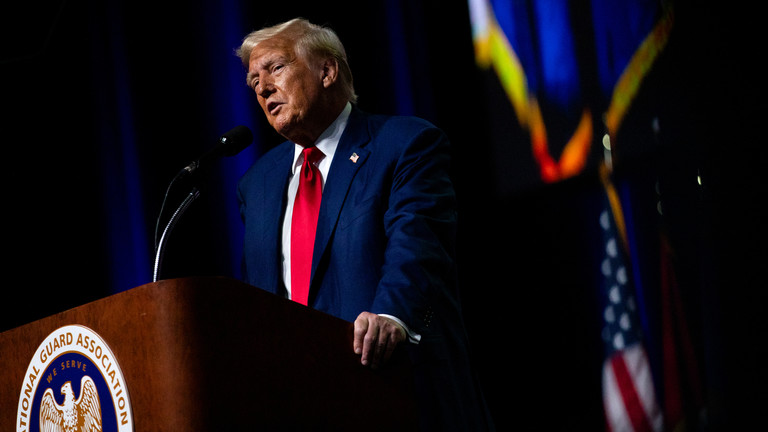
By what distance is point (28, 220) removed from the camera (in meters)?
3.37

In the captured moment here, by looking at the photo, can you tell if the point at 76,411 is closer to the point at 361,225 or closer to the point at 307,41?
the point at 361,225

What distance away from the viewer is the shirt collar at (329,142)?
2082 millimetres

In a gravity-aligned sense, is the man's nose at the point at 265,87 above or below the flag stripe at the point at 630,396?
above

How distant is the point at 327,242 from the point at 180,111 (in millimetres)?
1815

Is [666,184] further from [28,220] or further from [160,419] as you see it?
[28,220]

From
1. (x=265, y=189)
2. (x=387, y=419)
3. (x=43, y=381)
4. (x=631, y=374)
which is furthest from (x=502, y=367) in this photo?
(x=43, y=381)

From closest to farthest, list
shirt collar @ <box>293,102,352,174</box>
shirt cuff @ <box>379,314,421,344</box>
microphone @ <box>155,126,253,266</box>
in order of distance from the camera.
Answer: shirt cuff @ <box>379,314,421,344</box>, microphone @ <box>155,126,253,266</box>, shirt collar @ <box>293,102,352,174</box>

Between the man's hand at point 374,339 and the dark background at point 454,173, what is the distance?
3.60 ft

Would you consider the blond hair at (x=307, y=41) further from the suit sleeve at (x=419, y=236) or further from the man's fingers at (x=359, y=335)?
the man's fingers at (x=359, y=335)

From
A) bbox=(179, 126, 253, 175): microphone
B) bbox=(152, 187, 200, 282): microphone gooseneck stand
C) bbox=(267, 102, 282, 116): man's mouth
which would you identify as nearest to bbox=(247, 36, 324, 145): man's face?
bbox=(267, 102, 282, 116): man's mouth

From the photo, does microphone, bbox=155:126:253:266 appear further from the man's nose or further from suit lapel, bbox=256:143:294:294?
the man's nose

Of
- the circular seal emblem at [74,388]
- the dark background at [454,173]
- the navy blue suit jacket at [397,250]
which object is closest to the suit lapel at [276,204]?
the navy blue suit jacket at [397,250]

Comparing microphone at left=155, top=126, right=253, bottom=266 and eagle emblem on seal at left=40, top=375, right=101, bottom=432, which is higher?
microphone at left=155, top=126, right=253, bottom=266

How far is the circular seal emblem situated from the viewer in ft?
4.05
